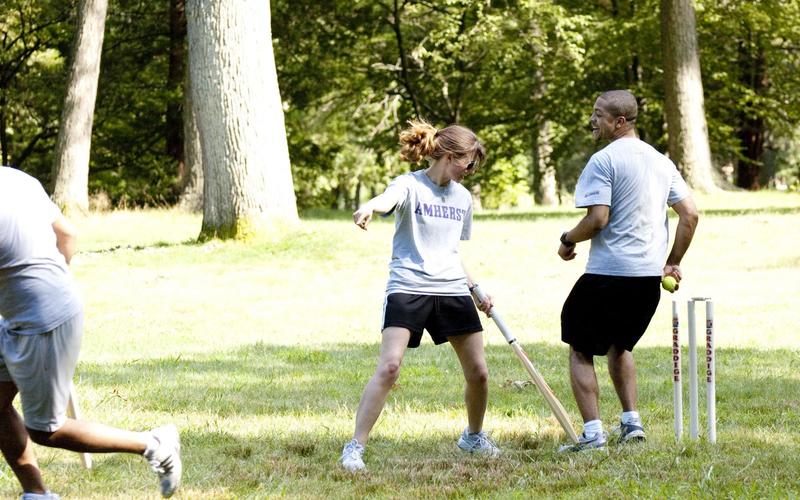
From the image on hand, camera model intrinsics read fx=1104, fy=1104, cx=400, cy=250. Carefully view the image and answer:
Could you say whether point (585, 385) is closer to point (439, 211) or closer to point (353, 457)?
point (439, 211)

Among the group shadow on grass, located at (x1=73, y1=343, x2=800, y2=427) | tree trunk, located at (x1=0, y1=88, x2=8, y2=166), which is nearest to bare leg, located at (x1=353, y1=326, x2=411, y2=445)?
shadow on grass, located at (x1=73, y1=343, x2=800, y2=427)

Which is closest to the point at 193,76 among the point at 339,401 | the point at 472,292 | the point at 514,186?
the point at 339,401

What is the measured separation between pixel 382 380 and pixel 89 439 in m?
1.60

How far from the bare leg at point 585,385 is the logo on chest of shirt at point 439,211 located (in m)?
1.06

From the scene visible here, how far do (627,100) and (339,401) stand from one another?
9.89 ft

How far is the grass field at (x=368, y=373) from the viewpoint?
5.47 m

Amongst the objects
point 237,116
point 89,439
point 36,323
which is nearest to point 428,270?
point 89,439

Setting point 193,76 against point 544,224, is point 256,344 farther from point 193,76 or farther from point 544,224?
point 544,224

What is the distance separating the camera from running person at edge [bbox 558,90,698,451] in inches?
238

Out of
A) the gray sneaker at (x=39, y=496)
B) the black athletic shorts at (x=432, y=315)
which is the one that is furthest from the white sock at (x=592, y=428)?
the gray sneaker at (x=39, y=496)

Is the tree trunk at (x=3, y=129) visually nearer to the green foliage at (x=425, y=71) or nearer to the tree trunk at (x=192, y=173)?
the green foliage at (x=425, y=71)

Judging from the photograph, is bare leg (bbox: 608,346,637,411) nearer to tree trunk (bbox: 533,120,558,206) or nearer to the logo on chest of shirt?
the logo on chest of shirt

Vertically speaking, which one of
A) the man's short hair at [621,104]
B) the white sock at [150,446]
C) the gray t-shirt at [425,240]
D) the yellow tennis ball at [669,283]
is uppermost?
the man's short hair at [621,104]

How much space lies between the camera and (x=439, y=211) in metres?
5.96
